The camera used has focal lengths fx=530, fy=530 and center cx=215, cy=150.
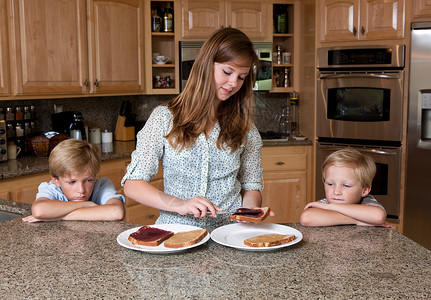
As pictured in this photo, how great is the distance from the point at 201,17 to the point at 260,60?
1.90 feet

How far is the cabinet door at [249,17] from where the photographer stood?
4.14 meters

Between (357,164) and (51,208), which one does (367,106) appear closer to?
(357,164)

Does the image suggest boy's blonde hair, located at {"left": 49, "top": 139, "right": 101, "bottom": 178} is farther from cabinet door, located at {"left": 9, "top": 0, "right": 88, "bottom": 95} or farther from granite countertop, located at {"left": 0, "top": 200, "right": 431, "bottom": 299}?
cabinet door, located at {"left": 9, "top": 0, "right": 88, "bottom": 95}

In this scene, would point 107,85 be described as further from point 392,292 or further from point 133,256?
Answer: point 392,292

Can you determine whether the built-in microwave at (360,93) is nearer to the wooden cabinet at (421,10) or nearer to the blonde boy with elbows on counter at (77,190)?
the wooden cabinet at (421,10)

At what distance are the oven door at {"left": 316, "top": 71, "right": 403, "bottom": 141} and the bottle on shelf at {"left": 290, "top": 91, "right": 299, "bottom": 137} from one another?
41cm

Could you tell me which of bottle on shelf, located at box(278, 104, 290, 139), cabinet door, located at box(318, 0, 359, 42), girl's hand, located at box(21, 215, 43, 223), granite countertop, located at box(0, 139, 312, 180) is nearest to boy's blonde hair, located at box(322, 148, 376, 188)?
girl's hand, located at box(21, 215, 43, 223)

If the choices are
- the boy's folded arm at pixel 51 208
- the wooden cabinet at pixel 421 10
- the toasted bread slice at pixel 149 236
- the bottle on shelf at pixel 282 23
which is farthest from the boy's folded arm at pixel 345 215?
the bottle on shelf at pixel 282 23

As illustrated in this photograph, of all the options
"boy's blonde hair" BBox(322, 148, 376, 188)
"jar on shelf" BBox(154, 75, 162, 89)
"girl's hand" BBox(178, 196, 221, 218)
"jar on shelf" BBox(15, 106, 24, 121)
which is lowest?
"girl's hand" BBox(178, 196, 221, 218)

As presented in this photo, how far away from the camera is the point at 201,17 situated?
13.4ft

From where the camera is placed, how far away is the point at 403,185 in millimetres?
3729

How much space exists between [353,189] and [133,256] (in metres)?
0.81

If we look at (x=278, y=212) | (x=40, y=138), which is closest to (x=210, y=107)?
(x=40, y=138)

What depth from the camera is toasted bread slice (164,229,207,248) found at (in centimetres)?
138
